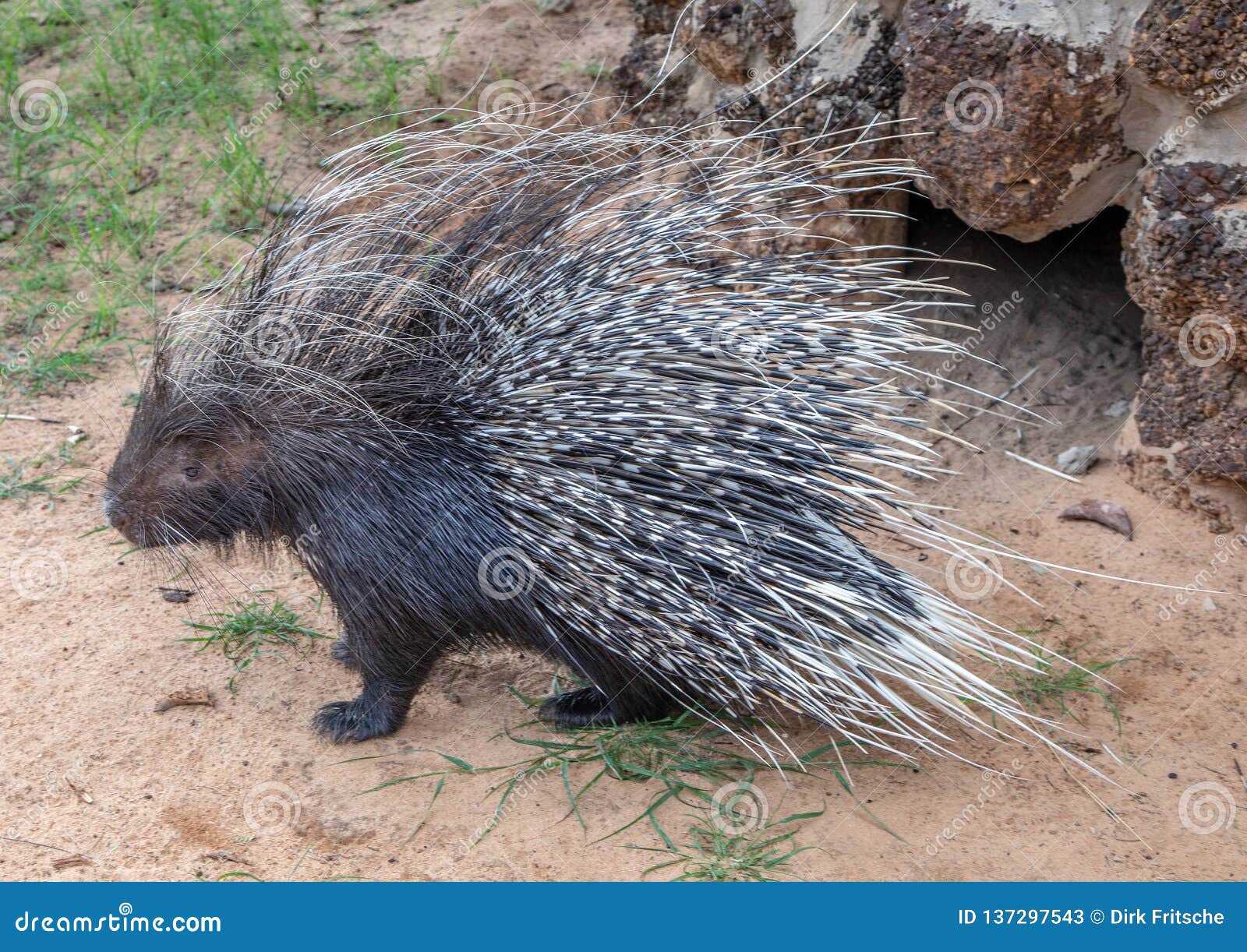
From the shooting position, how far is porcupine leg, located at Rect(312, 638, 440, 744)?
279cm

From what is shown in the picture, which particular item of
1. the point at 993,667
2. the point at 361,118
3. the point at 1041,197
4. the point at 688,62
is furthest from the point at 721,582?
the point at 361,118

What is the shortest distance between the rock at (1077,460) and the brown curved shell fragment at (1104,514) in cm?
14

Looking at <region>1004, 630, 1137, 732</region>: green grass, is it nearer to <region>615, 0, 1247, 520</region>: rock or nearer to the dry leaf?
<region>615, 0, 1247, 520</region>: rock

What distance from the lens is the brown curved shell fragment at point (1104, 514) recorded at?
360 centimetres

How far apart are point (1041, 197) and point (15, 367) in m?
3.49

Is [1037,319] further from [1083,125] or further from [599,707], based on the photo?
[599,707]

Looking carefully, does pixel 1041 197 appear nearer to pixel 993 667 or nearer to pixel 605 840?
pixel 993 667

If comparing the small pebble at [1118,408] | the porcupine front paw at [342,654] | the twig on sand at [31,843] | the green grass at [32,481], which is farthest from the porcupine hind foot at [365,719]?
the small pebble at [1118,408]

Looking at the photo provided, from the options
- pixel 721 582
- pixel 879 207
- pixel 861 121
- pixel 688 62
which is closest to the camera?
pixel 721 582

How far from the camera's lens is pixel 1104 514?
143 inches

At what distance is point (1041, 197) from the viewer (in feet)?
10.8

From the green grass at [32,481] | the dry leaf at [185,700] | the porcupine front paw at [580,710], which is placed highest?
the green grass at [32,481]

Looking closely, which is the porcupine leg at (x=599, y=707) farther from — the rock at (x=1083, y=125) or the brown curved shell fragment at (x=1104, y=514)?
the brown curved shell fragment at (x=1104, y=514)

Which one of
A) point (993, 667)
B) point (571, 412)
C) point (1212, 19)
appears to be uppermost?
point (1212, 19)
